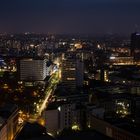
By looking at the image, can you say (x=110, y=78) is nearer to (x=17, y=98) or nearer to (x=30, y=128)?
(x=17, y=98)

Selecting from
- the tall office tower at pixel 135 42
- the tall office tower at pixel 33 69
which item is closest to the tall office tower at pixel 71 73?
the tall office tower at pixel 33 69

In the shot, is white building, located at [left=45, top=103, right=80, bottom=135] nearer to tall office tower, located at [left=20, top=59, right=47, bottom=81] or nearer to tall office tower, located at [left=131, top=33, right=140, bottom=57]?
tall office tower, located at [left=20, top=59, right=47, bottom=81]

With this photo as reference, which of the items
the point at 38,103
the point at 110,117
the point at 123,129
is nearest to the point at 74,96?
the point at 38,103

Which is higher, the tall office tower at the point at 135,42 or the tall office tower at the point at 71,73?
the tall office tower at the point at 135,42

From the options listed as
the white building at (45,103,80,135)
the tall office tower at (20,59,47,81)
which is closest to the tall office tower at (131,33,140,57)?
the tall office tower at (20,59,47,81)

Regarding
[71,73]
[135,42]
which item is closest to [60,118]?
[71,73]

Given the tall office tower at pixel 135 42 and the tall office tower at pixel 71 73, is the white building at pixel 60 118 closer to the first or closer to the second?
the tall office tower at pixel 71 73

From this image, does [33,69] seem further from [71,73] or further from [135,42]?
[135,42]

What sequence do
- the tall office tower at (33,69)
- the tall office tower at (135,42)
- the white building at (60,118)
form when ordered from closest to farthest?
the white building at (60,118) → the tall office tower at (33,69) → the tall office tower at (135,42)
